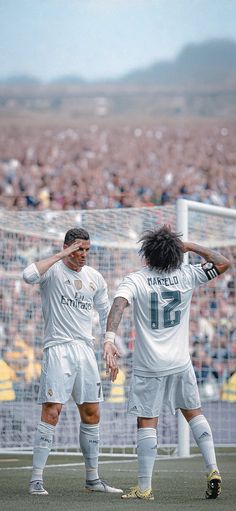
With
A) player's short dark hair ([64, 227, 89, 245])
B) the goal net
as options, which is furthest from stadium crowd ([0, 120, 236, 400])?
player's short dark hair ([64, 227, 89, 245])

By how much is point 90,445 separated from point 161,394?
0.95 meters

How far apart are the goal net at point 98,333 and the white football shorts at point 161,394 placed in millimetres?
5356

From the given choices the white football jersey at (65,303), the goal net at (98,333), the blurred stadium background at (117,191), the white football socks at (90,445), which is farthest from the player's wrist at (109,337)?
the goal net at (98,333)

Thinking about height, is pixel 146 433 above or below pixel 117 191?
below

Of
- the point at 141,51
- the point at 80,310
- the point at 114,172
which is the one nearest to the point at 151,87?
the point at 141,51

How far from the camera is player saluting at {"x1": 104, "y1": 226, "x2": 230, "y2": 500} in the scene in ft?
23.6

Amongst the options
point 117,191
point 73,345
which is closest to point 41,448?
point 73,345

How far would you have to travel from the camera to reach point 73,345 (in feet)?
26.1

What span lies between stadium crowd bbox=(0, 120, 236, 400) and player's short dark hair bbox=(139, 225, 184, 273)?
5.80 meters

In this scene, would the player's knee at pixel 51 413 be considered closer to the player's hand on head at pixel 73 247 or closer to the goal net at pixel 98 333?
the player's hand on head at pixel 73 247

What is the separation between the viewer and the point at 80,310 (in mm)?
8008

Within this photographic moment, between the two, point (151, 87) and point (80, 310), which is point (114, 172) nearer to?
point (151, 87)

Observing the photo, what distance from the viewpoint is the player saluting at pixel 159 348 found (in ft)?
23.6

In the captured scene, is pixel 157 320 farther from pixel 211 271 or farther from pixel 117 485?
pixel 117 485
